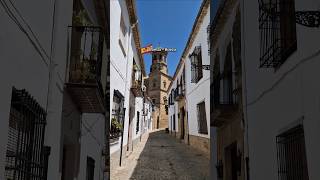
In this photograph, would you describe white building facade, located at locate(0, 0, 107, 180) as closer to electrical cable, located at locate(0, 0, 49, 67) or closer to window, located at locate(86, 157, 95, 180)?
electrical cable, located at locate(0, 0, 49, 67)

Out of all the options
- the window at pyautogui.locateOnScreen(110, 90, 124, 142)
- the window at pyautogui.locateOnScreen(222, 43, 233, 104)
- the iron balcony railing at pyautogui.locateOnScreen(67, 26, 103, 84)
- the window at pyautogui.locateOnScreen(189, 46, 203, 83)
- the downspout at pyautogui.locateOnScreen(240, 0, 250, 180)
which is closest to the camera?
the iron balcony railing at pyautogui.locateOnScreen(67, 26, 103, 84)

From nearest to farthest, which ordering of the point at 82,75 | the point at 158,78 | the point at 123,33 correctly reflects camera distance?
the point at 82,75 < the point at 123,33 < the point at 158,78

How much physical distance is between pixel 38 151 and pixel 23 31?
134cm

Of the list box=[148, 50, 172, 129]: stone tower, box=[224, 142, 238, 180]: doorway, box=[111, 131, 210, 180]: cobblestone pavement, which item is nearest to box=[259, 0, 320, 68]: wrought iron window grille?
box=[224, 142, 238, 180]: doorway

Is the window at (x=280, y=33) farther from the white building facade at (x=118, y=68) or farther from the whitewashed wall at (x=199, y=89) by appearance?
the whitewashed wall at (x=199, y=89)

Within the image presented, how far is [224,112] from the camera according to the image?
8.40 metres

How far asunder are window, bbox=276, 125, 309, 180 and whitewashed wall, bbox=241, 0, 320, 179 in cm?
13

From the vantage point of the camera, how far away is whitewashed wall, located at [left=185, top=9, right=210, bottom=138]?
15.6 metres

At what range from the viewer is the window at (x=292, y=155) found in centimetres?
458

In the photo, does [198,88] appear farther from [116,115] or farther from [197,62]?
Result: [116,115]

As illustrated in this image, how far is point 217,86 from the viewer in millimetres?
9133

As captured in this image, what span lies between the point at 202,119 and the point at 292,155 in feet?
41.1

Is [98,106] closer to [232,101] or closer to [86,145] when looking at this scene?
[86,145]

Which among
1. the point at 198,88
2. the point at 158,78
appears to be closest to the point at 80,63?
the point at 198,88
